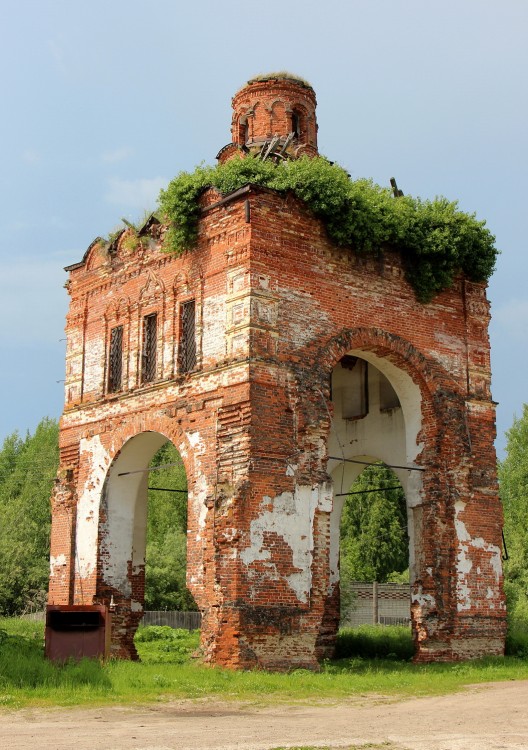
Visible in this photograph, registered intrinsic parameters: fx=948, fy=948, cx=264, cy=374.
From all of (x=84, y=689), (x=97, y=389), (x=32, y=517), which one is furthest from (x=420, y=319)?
(x=32, y=517)

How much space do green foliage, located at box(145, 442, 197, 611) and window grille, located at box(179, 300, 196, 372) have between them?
31.4 feet

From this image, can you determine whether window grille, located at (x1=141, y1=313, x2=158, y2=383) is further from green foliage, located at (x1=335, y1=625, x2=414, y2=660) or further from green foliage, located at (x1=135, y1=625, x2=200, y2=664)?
green foliage, located at (x1=335, y1=625, x2=414, y2=660)

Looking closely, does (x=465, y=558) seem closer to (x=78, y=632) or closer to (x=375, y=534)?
(x=78, y=632)

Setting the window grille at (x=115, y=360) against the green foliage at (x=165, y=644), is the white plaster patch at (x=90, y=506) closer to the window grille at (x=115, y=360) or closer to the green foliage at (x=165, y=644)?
the window grille at (x=115, y=360)

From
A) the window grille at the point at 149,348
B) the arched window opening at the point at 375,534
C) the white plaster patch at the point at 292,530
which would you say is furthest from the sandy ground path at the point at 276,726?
the arched window opening at the point at 375,534

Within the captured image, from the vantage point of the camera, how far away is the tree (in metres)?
27.8

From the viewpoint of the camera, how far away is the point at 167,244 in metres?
17.7

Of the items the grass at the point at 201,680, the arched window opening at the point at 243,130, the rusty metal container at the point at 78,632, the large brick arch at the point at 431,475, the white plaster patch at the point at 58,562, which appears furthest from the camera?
the arched window opening at the point at 243,130

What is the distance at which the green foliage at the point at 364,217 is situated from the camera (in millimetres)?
16547

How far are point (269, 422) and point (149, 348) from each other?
12.5 ft

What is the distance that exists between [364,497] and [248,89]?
2490 cm

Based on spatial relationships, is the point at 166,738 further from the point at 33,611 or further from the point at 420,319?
the point at 33,611

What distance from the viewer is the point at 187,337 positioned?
17.4 meters

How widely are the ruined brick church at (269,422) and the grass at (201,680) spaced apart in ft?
2.27
